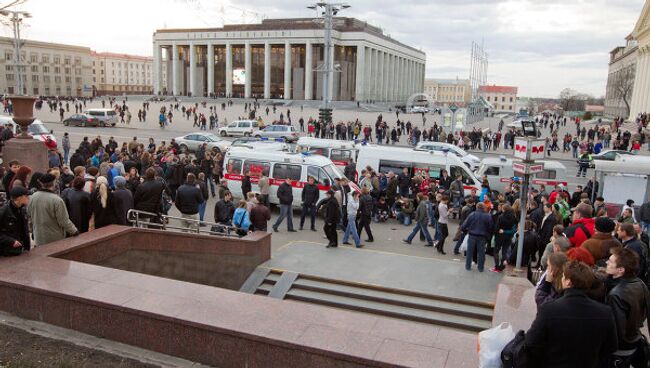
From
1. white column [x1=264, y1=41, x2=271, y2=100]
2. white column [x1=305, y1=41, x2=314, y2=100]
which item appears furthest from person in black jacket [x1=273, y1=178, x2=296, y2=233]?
white column [x1=264, y1=41, x2=271, y2=100]

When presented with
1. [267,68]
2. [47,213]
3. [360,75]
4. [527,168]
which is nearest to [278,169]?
[527,168]

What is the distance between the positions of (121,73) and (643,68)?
162 meters

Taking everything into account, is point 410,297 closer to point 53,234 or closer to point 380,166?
point 53,234

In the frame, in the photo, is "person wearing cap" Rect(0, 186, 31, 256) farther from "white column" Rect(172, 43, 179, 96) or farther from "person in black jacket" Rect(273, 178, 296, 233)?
"white column" Rect(172, 43, 179, 96)

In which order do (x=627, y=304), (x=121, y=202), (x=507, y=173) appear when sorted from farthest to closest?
(x=507, y=173) → (x=121, y=202) → (x=627, y=304)

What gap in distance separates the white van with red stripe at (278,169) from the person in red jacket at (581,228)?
8.64 metres

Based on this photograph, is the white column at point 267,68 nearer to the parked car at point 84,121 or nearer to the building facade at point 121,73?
the parked car at point 84,121

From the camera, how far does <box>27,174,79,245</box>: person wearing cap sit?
7641 millimetres

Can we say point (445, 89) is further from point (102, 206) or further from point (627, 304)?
point (627, 304)

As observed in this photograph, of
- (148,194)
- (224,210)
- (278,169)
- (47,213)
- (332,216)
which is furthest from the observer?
(278,169)

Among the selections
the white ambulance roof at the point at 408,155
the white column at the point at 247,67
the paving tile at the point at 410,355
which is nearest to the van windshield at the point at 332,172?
the white ambulance roof at the point at 408,155

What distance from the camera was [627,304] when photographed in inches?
173

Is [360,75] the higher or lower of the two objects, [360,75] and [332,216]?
the higher

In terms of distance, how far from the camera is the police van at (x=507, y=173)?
65.4ft
